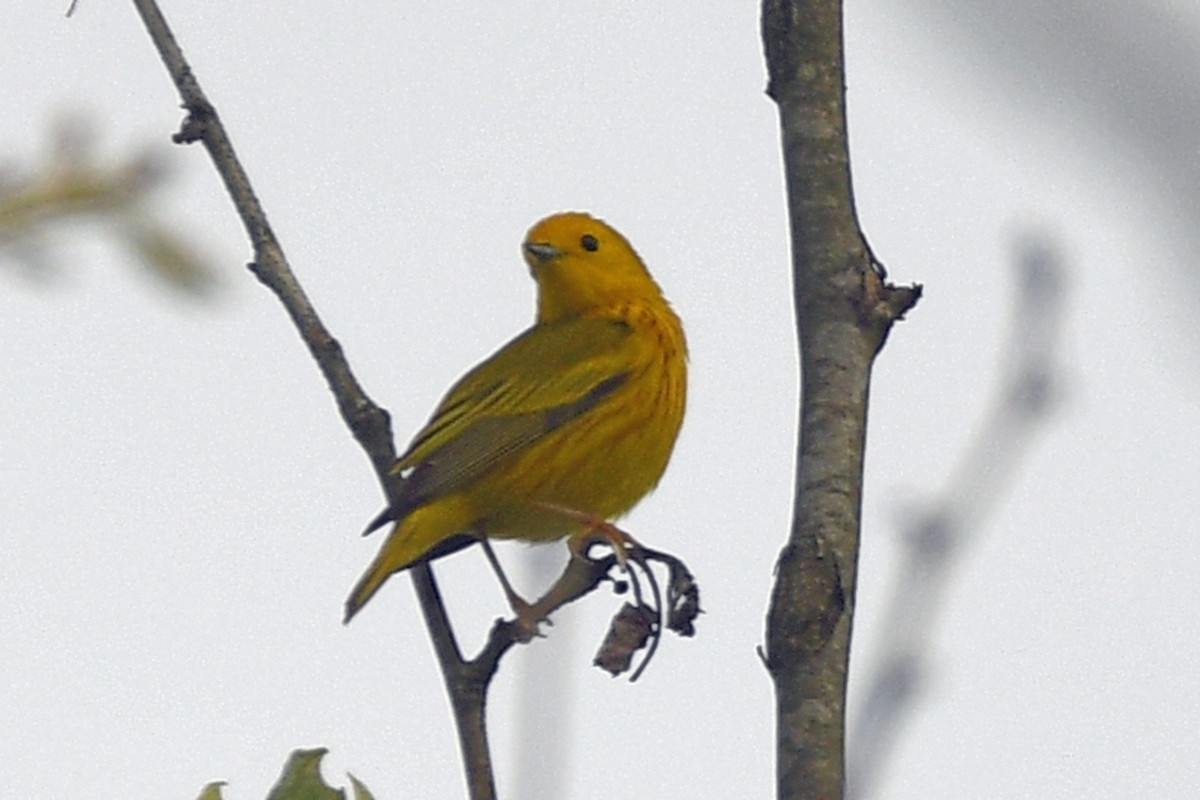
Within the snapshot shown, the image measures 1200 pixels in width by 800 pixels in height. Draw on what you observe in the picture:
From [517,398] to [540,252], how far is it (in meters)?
1.04

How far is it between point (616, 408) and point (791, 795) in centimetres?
339

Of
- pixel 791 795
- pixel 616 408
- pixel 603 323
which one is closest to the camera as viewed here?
pixel 791 795

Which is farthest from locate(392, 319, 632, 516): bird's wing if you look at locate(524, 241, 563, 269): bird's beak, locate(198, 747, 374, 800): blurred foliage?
locate(198, 747, 374, 800): blurred foliage

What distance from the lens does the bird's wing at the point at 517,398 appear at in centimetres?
536

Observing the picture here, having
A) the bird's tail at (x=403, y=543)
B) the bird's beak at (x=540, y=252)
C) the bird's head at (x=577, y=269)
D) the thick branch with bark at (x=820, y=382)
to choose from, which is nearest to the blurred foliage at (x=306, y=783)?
the thick branch with bark at (x=820, y=382)

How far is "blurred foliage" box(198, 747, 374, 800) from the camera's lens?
248 centimetres

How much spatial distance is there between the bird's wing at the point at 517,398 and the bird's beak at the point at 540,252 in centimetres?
39

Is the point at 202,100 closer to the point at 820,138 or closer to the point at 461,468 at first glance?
the point at 820,138

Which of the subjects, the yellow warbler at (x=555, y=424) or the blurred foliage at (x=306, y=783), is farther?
the yellow warbler at (x=555, y=424)

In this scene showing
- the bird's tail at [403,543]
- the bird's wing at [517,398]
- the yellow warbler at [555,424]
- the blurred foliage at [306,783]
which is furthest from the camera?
the bird's wing at [517,398]

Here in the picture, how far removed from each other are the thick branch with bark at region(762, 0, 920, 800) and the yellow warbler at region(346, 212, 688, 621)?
Answer: 1.74 meters

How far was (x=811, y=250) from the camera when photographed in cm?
302

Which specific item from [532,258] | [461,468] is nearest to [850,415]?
[461,468]

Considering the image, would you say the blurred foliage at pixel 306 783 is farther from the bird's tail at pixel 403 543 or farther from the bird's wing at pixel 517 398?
the bird's wing at pixel 517 398
